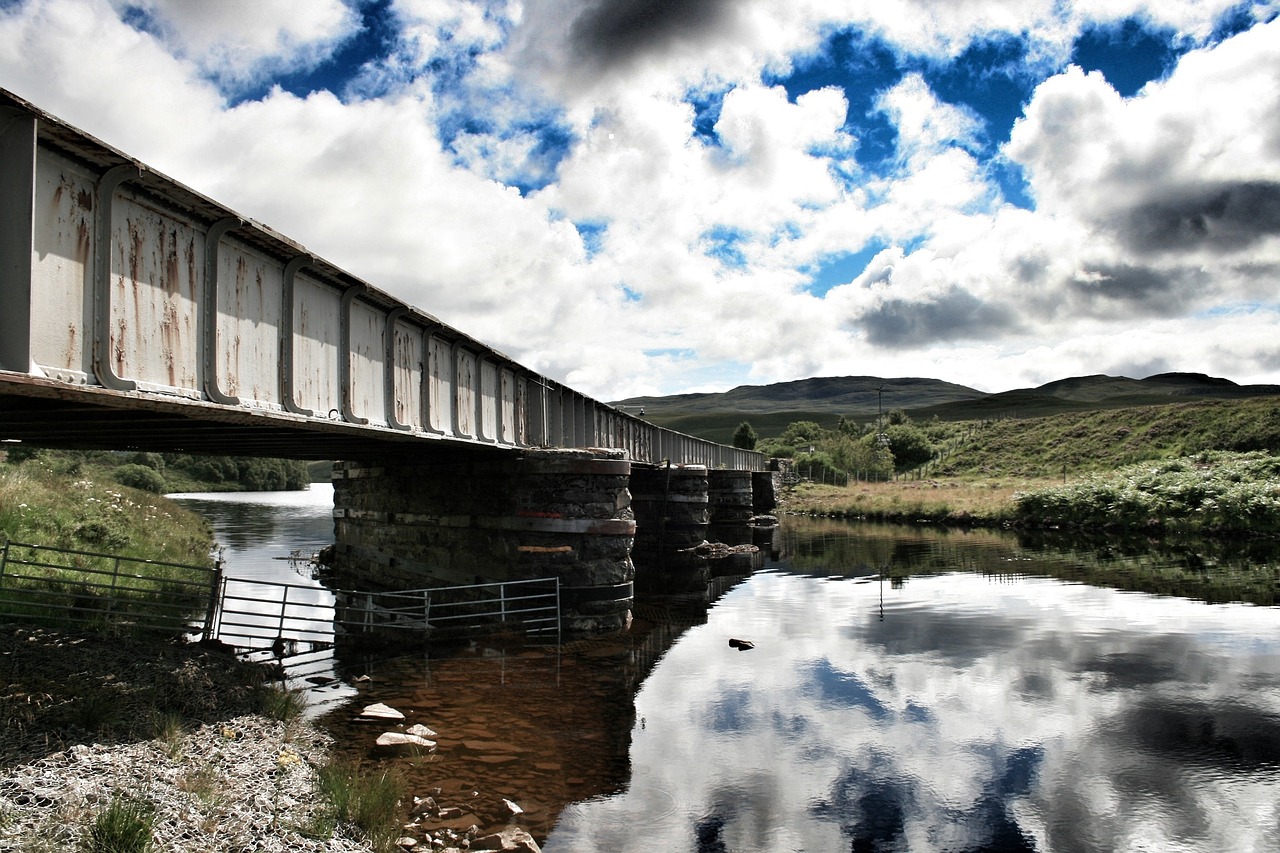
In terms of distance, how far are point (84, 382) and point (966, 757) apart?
1049 cm

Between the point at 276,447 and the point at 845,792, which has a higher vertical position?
the point at 276,447

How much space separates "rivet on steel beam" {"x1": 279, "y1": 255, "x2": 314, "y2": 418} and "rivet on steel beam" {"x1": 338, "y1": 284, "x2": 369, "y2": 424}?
1.17 metres

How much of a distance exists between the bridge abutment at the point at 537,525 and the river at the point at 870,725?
4.08ft

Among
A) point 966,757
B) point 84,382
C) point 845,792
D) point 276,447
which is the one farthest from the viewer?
point 276,447

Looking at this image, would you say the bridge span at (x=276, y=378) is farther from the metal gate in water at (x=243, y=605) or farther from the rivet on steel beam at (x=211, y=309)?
the metal gate in water at (x=243, y=605)

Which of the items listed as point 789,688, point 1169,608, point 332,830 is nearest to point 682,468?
point 1169,608

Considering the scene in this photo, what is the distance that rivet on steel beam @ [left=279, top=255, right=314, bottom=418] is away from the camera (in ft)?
32.9

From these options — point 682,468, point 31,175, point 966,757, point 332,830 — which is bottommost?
point 966,757

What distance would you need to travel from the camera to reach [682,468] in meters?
32.1

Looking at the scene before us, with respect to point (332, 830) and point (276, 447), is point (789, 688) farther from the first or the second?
point (276, 447)

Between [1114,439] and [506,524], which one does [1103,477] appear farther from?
[506,524]

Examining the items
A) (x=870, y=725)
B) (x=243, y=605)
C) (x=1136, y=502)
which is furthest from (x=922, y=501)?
(x=870, y=725)

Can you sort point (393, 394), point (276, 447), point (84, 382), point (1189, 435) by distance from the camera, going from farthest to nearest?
point (1189, 435), point (276, 447), point (393, 394), point (84, 382)

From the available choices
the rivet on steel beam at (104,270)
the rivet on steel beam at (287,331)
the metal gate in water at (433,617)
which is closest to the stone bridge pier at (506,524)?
the metal gate in water at (433,617)
